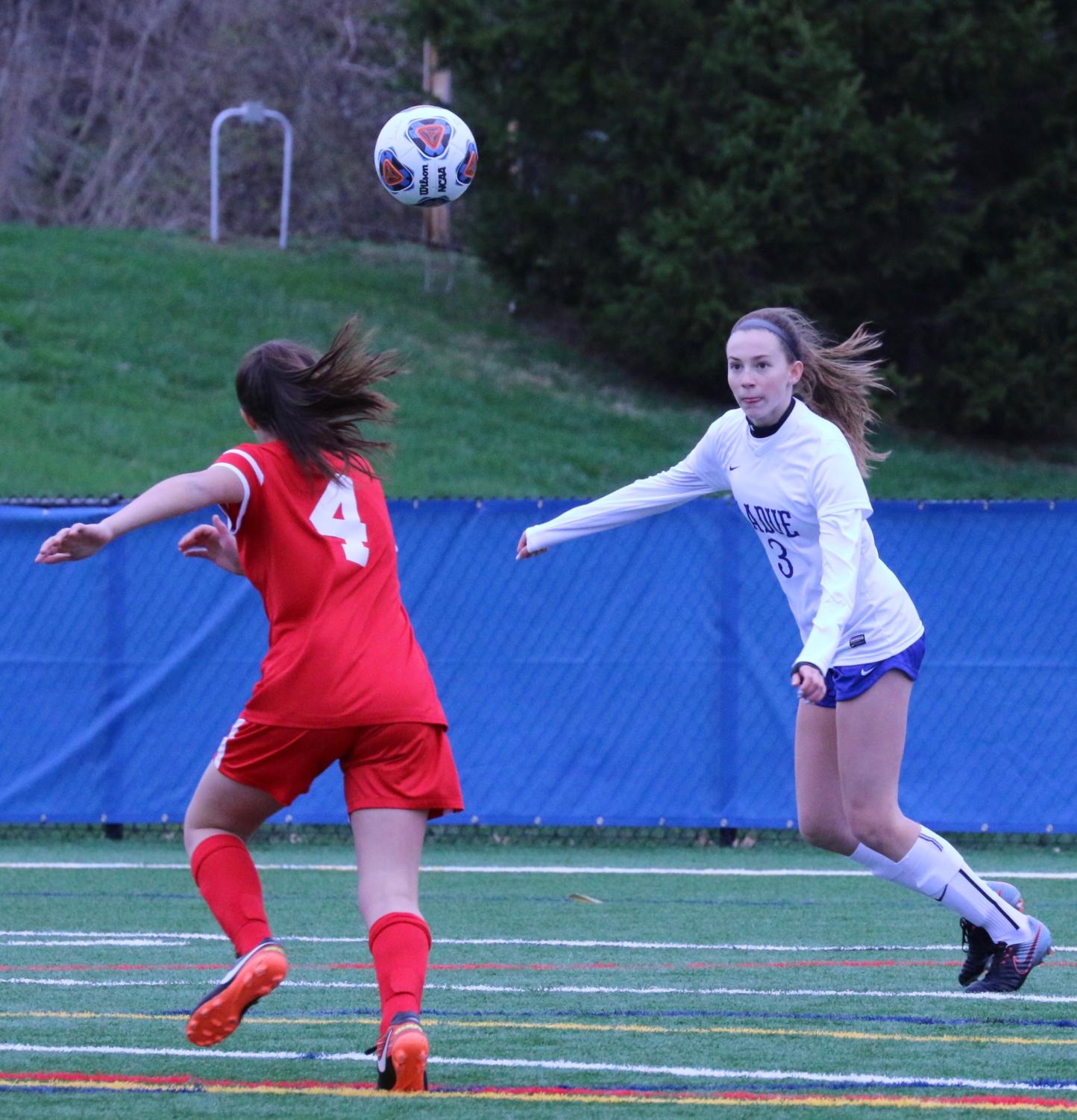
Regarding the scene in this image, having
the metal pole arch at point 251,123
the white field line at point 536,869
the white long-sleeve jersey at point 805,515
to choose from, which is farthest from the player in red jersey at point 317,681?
the metal pole arch at point 251,123

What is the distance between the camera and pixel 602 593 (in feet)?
30.3

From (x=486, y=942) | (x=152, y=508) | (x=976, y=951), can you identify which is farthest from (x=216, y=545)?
(x=486, y=942)

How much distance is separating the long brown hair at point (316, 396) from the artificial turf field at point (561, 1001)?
4.80 ft

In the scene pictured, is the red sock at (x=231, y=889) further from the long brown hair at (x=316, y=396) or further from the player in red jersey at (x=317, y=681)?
the long brown hair at (x=316, y=396)

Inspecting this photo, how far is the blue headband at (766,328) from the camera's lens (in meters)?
4.76

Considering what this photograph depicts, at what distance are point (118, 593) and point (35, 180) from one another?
25877 millimetres

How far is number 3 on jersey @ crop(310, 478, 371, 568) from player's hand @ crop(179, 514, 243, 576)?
26 centimetres

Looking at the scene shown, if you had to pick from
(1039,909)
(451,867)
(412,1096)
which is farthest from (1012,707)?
(412,1096)

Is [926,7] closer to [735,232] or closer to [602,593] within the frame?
[735,232]

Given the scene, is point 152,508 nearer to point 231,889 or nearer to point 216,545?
point 216,545

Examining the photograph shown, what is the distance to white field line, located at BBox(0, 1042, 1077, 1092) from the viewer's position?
3.80 m

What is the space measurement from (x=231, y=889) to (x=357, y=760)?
432mm

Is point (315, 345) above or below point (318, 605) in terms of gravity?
below

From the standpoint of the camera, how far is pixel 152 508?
3596mm
